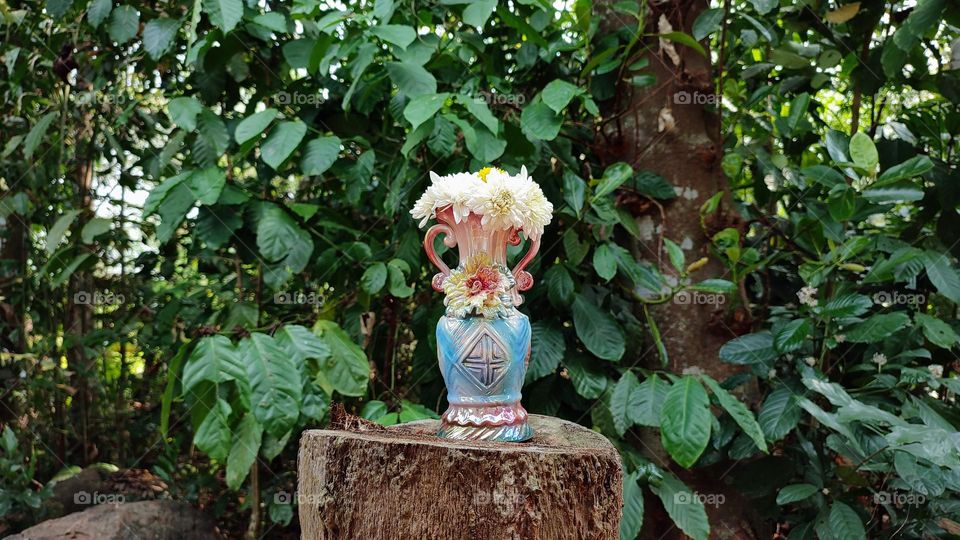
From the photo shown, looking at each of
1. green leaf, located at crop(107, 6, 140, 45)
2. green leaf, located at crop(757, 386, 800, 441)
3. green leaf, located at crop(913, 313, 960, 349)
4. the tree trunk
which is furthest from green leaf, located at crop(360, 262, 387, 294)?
green leaf, located at crop(913, 313, 960, 349)

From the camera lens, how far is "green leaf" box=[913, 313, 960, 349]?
2.48 metres

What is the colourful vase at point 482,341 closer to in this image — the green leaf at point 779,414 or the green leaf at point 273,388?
the green leaf at point 273,388

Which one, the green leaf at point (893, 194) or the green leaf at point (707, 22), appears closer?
the green leaf at point (893, 194)

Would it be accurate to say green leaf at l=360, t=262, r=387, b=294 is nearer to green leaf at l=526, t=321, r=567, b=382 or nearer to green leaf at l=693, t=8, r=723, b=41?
green leaf at l=526, t=321, r=567, b=382

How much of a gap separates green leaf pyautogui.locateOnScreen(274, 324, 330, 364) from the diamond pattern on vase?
543 millimetres

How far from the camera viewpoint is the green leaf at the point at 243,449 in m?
2.32

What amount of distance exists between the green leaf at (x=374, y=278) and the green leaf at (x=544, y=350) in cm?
48

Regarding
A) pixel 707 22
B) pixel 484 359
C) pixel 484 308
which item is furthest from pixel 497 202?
pixel 707 22

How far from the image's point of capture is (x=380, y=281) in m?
2.40

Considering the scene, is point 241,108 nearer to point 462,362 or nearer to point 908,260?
point 462,362

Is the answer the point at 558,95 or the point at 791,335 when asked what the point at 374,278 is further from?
the point at 791,335

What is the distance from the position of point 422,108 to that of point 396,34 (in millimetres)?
246

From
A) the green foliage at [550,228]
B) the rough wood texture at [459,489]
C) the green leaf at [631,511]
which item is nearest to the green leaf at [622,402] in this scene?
the green foliage at [550,228]

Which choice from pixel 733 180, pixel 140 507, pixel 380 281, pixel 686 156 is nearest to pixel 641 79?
pixel 686 156
